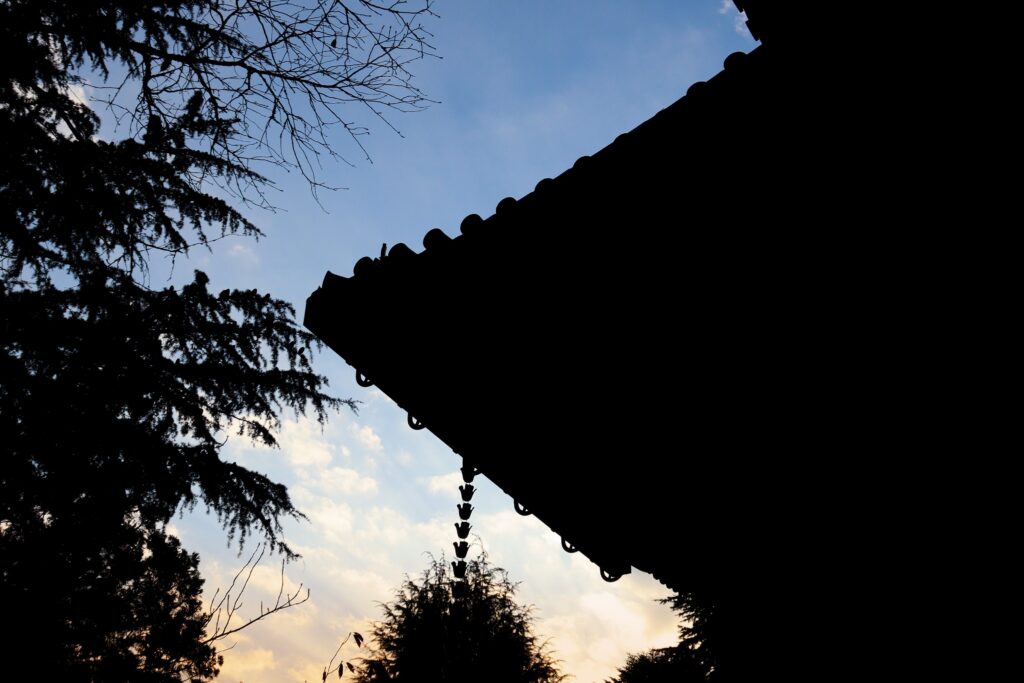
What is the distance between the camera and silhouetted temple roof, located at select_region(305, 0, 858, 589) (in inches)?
67.8

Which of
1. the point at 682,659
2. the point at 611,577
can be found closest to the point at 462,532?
the point at 611,577

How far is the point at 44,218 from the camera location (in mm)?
5203

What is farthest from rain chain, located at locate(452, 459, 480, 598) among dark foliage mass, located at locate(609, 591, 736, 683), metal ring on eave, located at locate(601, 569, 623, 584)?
dark foliage mass, located at locate(609, 591, 736, 683)

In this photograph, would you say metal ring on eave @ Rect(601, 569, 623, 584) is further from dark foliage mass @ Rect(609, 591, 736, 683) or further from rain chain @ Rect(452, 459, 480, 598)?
dark foliage mass @ Rect(609, 591, 736, 683)

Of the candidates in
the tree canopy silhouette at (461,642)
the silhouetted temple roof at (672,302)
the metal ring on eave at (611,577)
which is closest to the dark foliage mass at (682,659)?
the tree canopy silhouette at (461,642)

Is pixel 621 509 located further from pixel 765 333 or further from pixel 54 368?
pixel 54 368

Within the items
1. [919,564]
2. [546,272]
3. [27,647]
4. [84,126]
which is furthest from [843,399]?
[27,647]

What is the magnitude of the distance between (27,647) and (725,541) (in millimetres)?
7413

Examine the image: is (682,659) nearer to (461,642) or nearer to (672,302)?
(461,642)

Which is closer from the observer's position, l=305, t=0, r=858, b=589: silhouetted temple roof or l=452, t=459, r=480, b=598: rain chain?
l=305, t=0, r=858, b=589: silhouetted temple roof

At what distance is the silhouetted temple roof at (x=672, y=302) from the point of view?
1.72m

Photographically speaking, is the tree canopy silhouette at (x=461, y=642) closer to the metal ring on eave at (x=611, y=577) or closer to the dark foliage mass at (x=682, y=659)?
the dark foliage mass at (x=682, y=659)

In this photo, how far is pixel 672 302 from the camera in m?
1.93

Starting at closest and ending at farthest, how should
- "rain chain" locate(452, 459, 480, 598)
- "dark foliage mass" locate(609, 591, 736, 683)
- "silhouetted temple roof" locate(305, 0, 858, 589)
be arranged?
1. "silhouetted temple roof" locate(305, 0, 858, 589)
2. "rain chain" locate(452, 459, 480, 598)
3. "dark foliage mass" locate(609, 591, 736, 683)
